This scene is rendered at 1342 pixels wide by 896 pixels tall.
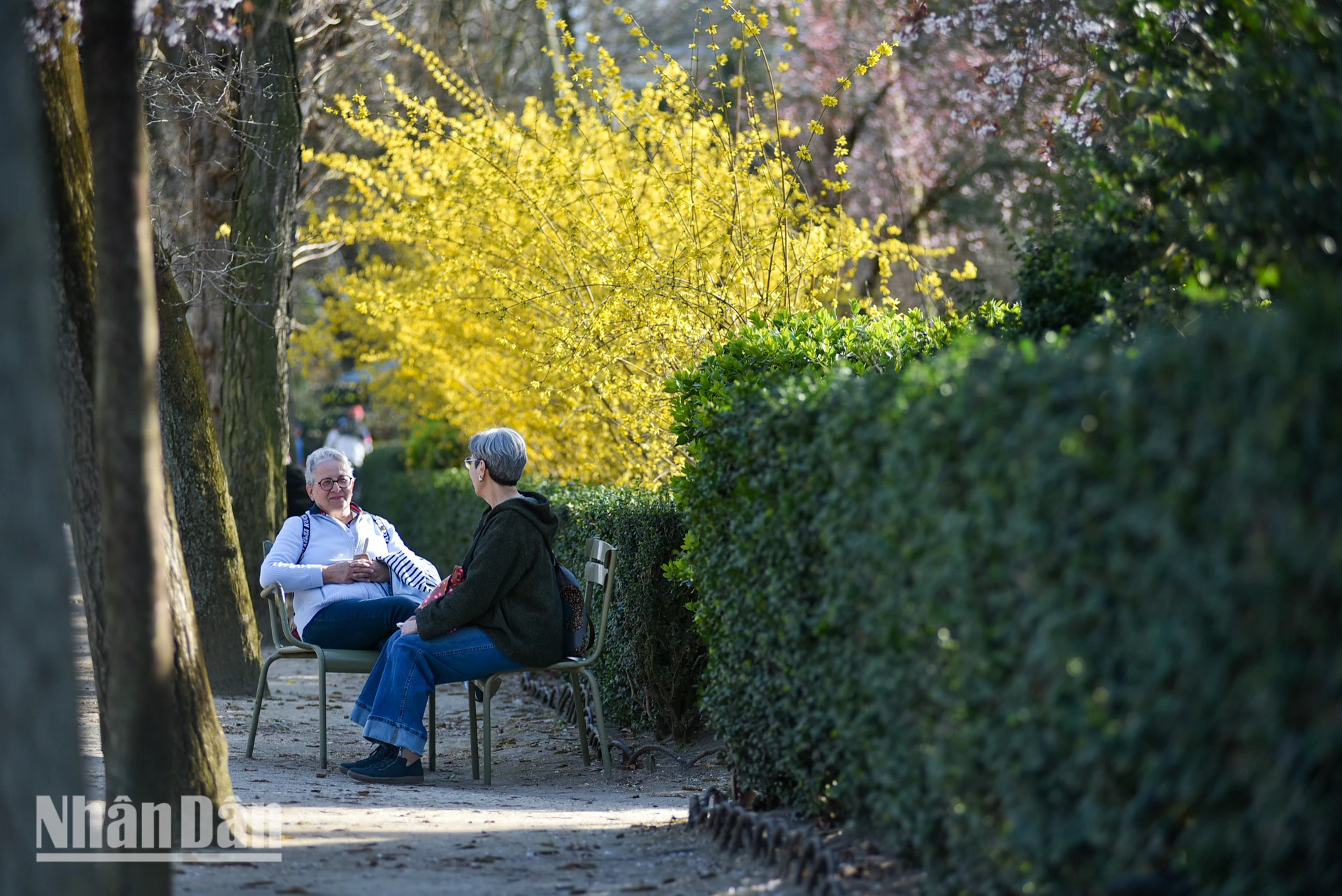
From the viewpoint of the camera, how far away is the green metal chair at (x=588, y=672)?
5.61 meters

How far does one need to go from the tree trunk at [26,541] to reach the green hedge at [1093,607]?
1807mm

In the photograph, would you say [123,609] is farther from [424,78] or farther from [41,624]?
[424,78]

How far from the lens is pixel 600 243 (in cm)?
820

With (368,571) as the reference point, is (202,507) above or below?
above

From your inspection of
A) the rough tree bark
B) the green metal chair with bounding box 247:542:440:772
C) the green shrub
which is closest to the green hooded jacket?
the green metal chair with bounding box 247:542:440:772

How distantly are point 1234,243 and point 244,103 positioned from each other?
7413mm

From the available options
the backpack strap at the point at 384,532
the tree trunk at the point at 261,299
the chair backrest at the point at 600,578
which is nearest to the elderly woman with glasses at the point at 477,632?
the chair backrest at the point at 600,578

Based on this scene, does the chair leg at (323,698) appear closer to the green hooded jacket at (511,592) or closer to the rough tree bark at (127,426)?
the green hooded jacket at (511,592)

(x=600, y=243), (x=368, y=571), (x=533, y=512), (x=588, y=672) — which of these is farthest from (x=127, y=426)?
(x=600, y=243)

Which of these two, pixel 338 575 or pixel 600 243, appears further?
pixel 600 243

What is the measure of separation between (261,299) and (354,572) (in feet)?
13.1

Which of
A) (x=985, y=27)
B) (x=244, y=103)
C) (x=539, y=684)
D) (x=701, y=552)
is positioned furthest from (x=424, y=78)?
(x=701, y=552)

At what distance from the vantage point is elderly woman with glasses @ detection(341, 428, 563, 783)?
17.8ft

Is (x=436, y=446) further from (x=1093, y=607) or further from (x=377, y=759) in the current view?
(x=1093, y=607)
